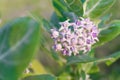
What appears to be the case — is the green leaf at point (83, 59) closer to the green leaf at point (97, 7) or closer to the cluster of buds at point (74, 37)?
the cluster of buds at point (74, 37)

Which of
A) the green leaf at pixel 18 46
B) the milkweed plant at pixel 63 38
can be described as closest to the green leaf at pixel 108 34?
the milkweed plant at pixel 63 38

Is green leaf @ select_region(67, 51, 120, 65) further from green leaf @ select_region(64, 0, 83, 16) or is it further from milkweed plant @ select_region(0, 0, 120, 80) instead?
green leaf @ select_region(64, 0, 83, 16)

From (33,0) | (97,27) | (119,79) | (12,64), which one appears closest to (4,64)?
(12,64)

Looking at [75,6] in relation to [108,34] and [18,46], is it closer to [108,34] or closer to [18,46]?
[108,34]

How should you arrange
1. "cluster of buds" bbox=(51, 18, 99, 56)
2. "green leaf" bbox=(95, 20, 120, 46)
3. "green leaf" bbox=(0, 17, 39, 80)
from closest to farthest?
"green leaf" bbox=(0, 17, 39, 80) → "cluster of buds" bbox=(51, 18, 99, 56) → "green leaf" bbox=(95, 20, 120, 46)

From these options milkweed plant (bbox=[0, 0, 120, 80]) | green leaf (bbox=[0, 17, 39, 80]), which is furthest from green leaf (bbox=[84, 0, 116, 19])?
green leaf (bbox=[0, 17, 39, 80])

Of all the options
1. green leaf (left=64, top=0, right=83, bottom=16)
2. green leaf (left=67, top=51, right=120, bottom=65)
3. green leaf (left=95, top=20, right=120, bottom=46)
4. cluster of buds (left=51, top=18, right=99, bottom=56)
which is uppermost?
green leaf (left=64, top=0, right=83, bottom=16)

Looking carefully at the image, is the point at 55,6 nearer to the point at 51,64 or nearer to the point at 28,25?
the point at 28,25

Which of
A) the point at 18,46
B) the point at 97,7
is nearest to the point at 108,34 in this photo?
the point at 97,7
